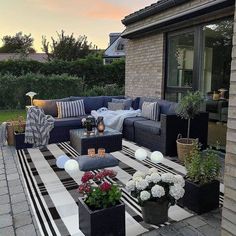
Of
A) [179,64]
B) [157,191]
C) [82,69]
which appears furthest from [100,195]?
[82,69]

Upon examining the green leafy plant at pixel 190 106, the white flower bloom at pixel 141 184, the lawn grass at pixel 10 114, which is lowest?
the lawn grass at pixel 10 114

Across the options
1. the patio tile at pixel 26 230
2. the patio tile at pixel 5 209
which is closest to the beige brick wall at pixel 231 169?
the patio tile at pixel 26 230

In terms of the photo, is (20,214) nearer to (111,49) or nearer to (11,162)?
(11,162)

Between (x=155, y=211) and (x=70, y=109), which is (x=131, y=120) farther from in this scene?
(x=155, y=211)

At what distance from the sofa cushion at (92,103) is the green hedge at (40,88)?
4316 mm

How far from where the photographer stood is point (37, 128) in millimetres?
5672

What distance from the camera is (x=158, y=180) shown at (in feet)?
8.72

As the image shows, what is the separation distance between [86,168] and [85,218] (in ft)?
5.83

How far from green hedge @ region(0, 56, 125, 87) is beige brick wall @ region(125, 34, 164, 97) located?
454 cm

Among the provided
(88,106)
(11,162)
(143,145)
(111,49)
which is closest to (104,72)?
(88,106)

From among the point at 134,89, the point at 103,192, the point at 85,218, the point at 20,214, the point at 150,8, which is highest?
the point at 150,8

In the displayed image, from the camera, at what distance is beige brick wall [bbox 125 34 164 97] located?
7215mm

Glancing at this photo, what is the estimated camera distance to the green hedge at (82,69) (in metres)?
12.2

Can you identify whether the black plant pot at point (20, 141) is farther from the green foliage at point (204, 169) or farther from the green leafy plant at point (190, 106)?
the green foliage at point (204, 169)
